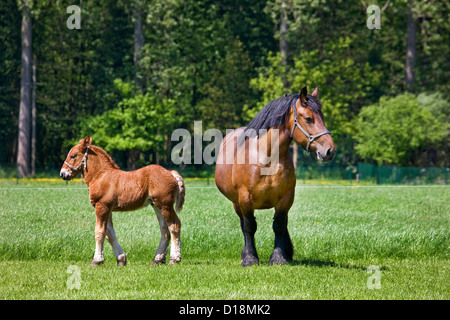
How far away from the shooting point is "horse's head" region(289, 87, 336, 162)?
32.0ft

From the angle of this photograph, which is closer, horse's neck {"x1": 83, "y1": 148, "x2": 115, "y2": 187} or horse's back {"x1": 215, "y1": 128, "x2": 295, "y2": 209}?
horse's back {"x1": 215, "y1": 128, "x2": 295, "y2": 209}

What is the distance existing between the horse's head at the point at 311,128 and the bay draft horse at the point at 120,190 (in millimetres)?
2261

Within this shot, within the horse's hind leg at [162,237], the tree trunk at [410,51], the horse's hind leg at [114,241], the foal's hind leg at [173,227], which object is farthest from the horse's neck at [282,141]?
the tree trunk at [410,51]

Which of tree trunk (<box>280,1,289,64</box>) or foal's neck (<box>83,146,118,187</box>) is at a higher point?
tree trunk (<box>280,1,289,64</box>)

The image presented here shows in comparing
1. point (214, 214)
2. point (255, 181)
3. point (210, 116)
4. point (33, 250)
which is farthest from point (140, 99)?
point (255, 181)

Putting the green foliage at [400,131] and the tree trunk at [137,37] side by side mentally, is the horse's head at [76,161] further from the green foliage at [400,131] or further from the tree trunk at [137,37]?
the tree trunk at [137,37]

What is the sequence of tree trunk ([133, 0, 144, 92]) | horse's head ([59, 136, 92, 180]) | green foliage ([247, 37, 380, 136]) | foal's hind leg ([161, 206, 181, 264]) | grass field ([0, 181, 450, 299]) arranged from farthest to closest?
tree trunk ([133, 0, 144, 92]) < green foliage ([247, 37, 380, 136]) < horse's head ([59, 136, 92, 180]) < foal's hind leg ([161, 206, 181, 264]) < grass field ([0, 181, 450, 299])

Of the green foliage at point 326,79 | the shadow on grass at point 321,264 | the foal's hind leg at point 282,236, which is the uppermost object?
the green foliage at point 326,79

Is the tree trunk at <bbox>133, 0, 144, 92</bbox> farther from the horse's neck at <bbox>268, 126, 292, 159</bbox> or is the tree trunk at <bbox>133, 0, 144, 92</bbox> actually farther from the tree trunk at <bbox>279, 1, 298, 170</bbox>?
the horse's neck at <bbox>268, 126, 292, 159</bbox>

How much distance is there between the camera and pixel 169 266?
35.7 feet

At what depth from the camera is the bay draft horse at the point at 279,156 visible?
32.6 feet

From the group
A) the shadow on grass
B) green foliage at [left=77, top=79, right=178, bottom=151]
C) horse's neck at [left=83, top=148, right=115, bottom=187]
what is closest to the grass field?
the shadow on grass

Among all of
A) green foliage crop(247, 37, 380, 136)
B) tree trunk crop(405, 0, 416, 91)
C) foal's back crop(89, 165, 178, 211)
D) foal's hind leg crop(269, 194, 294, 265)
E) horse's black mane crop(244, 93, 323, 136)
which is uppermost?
tree trunk crop(405, 0, 416, 91)

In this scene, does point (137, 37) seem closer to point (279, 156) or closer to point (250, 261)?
point (250, 261)
